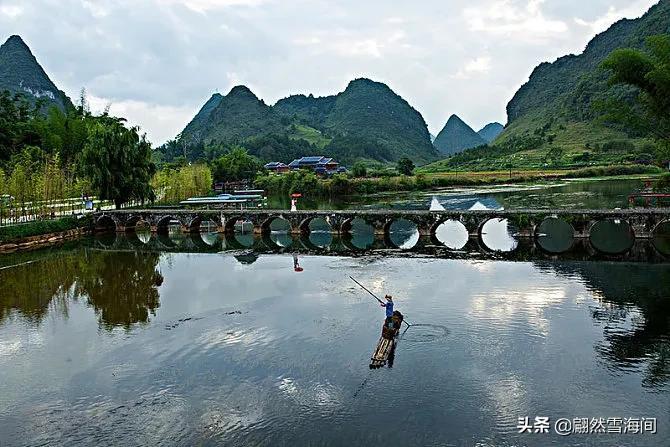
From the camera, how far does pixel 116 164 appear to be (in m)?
71.2

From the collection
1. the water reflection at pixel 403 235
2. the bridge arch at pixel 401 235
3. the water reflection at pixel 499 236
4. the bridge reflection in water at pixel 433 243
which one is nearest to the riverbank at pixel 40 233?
the bridge reflection in water at pixel 433 243

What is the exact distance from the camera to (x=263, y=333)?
28391 mm

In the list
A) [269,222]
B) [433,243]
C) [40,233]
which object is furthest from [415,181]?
[40,233]

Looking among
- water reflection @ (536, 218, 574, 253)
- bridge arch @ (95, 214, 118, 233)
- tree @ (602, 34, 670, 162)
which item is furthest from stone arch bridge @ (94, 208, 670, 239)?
tree @ (602, 34, 670, 162)

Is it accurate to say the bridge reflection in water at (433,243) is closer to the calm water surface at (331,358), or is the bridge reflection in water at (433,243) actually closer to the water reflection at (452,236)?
the water reflection at (452,236)

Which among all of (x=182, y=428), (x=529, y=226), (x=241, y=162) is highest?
(x=241, y=162)

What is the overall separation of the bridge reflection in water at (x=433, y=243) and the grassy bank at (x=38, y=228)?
2.93 metres

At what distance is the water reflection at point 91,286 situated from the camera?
34.1 metres

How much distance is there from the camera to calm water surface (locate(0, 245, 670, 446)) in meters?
19.0

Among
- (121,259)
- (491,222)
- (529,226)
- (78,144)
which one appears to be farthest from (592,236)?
(78,144)

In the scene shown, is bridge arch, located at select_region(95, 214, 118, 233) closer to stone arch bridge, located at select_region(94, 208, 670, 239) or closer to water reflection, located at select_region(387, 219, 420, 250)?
stone arch bridge, located at select_region(94, 208, 670, 239)

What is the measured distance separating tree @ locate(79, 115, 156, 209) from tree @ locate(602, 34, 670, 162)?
2151 inches

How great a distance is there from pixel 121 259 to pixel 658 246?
153 feet

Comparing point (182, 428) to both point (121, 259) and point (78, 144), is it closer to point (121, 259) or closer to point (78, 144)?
point (121, 259)
